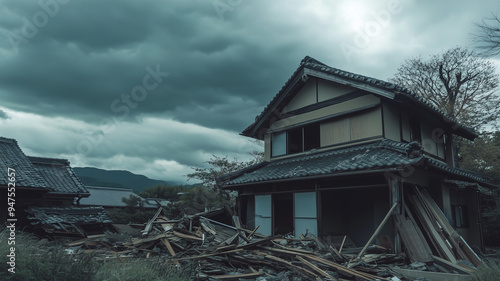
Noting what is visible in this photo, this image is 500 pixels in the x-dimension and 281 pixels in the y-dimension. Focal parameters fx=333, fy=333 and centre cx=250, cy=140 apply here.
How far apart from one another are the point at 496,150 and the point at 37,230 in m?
24.7

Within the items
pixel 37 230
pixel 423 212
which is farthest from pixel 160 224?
pixel 423 212

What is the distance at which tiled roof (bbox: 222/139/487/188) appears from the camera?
30.2 ft

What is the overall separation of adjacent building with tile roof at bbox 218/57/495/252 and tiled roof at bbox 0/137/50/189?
8274mm

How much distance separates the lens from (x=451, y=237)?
9.34 metres

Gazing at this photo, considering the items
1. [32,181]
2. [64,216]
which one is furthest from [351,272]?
[32,181]

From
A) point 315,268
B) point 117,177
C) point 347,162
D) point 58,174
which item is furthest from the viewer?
point 117,177

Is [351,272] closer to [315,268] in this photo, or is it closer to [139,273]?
[315,268]

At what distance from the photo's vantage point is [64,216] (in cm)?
1464

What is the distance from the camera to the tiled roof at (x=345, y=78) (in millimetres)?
10969

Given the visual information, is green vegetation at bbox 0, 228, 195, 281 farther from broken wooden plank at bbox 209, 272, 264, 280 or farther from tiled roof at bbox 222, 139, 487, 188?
tiled roof at bbox 222, 139, 487, 188

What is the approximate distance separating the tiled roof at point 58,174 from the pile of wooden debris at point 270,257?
8.59 m

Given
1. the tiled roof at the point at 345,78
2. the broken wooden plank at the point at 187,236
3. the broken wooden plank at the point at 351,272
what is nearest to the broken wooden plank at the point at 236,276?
the broken wooden plank at the point at 351,272

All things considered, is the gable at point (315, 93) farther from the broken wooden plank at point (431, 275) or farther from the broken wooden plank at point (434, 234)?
the broken wooden plank at point (431, 275)

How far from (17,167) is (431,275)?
17.1 m
